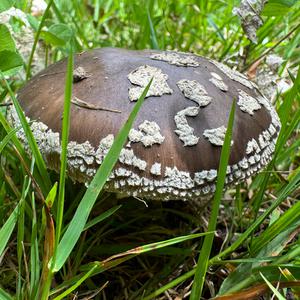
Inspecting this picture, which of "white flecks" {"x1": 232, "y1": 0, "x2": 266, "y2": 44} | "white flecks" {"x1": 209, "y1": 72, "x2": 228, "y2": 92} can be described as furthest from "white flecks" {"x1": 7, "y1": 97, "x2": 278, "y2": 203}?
"white flecks" {"x1": 232, "y1": 0, "x2": 266, "y2": 44}

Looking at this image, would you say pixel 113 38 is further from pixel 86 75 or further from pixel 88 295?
pixel 88 295

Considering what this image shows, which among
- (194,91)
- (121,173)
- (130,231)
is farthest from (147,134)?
(130,231)

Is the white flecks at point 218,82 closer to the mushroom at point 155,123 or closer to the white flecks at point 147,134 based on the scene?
the mushroom at point 155,123

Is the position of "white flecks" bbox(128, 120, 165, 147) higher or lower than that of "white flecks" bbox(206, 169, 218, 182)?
higher

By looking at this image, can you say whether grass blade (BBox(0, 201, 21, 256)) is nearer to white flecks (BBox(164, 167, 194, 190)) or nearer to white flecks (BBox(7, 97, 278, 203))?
white flecks (BBox(7, 97, 278, 203))

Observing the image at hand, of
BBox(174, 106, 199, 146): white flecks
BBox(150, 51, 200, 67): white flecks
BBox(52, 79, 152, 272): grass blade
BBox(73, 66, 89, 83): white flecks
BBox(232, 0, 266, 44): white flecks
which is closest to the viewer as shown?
BBox(52, 79, 152, 272): grass blade

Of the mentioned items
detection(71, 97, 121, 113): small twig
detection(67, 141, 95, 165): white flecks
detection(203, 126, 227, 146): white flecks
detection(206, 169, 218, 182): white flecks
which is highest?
detection(71, 97, 121, 113): small twig
